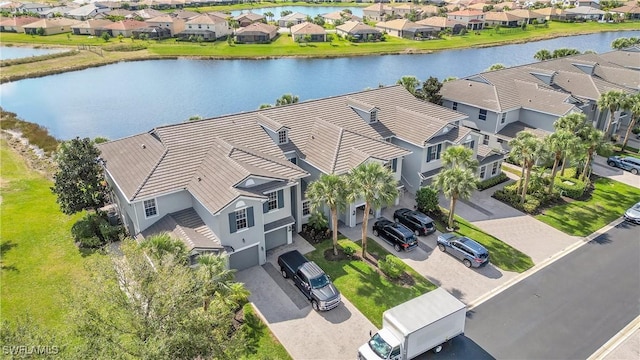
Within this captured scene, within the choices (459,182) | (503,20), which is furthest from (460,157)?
(503,20)

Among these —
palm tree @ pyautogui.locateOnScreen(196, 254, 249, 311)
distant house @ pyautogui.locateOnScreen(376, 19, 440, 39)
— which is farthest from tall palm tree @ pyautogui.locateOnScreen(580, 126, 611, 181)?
distant house @ pyautogui.locateOnScreen(376, 19, 440, 39)

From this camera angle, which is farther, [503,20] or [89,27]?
[503,20]

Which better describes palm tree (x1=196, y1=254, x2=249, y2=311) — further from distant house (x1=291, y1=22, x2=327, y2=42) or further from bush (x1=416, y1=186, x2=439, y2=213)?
distant house (x1=291, y1=22, x2=327, y2=42)

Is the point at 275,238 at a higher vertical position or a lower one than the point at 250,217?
lower

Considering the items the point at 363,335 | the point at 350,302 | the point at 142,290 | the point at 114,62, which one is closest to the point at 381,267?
the point at 350,302

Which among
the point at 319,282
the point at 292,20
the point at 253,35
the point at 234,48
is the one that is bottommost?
the point at 319,282

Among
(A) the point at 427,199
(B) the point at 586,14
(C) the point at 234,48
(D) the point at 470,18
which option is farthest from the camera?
(B) the point at 586,14

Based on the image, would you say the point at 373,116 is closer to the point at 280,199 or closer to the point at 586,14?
the point at 280,199

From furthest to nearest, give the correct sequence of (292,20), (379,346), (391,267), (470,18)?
(470,18), (292,20), (391,267), (379,346)
